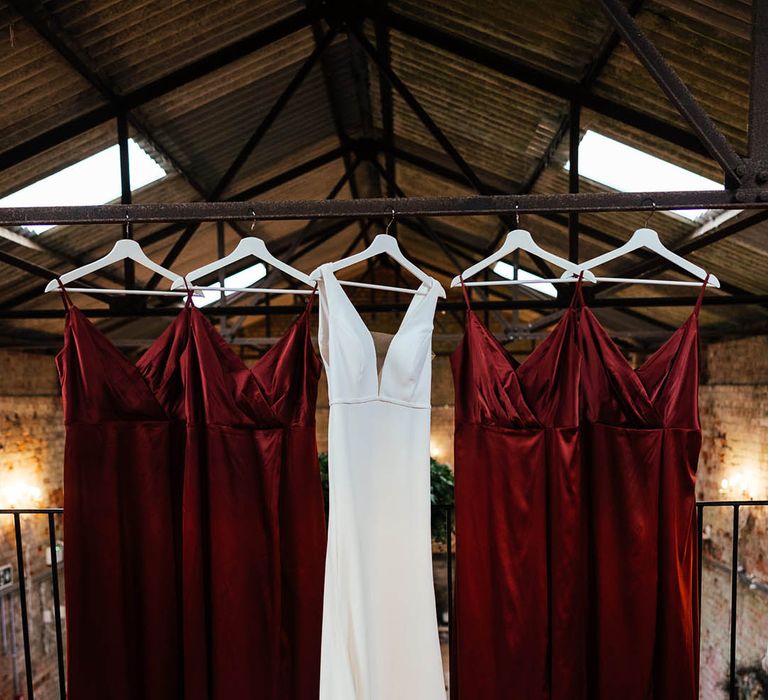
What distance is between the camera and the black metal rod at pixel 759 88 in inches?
77.0

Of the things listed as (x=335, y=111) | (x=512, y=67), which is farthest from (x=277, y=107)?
(x=335, y=111)

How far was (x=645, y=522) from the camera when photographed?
5.83 ft

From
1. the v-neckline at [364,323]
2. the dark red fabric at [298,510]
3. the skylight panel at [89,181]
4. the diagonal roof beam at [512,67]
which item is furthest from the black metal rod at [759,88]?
the skylight panel at [89,181]

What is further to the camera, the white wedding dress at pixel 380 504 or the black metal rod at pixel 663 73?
the black metal rod at pixel 663 73

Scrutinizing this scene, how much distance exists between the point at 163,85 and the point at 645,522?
158 inches

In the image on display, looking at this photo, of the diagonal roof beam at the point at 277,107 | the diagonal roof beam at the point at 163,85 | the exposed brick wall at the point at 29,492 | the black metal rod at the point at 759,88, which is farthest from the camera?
the exposed brick wall at the point at 29,492

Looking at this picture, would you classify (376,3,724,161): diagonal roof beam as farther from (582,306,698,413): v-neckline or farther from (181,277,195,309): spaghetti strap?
(181,277,195,309): spaghetti strap

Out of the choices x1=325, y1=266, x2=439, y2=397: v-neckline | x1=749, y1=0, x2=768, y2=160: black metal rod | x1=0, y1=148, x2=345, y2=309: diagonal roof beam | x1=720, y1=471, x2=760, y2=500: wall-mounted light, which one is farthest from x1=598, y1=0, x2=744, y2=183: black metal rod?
x1=720, y1=471, x2=760, y2=500: wall-mounted light

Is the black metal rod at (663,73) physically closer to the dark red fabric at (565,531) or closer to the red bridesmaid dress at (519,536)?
the dark red fabric at (565,531)

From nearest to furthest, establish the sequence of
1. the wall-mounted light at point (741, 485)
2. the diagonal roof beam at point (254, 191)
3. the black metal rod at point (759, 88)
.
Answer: the black metal rod at point (759, 88)
the diagonal roof beam at point (254, 191)
the wall-mounted light at point (741, 485)

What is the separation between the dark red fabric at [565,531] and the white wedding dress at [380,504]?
130 millimetres

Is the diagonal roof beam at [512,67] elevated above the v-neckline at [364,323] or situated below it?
above

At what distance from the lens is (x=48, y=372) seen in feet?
29.4

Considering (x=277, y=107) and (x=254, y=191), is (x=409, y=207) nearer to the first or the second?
(x=277, y=107)
